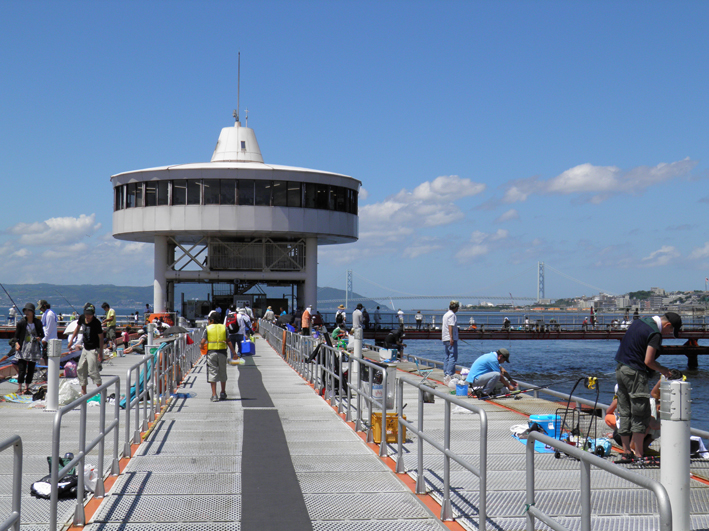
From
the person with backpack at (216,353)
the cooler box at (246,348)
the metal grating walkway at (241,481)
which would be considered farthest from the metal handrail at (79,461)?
the cooler box at (246,348)

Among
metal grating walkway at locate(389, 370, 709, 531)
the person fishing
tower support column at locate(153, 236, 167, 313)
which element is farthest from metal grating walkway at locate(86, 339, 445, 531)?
tower support column at locate(153, 236, 167, 313)

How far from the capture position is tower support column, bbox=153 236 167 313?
190 ft

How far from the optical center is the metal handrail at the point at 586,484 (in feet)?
11.1

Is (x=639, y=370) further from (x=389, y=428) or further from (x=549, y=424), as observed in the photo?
(x=389, y=428)

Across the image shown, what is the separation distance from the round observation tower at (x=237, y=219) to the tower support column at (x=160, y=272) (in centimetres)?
→ 8

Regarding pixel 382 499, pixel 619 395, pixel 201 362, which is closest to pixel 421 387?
pixel 382 499

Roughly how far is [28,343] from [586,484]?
13771 mm

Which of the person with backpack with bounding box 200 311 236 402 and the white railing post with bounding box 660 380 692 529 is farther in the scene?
the person with backpack with bounding box 200 311 236 402

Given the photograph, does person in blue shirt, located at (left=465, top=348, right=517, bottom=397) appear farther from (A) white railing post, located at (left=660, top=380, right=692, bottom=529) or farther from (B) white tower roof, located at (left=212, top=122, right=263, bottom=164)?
(B) white tower roof, located at (left=212, top=122, right=263, bottom=164)

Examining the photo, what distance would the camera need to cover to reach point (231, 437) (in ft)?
35.7

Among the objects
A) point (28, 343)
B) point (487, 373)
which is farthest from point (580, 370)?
point (28, 343)

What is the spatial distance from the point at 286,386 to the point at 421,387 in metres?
11.1

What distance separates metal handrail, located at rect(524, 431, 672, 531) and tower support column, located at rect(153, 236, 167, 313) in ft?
182

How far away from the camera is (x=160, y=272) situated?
58000mm
